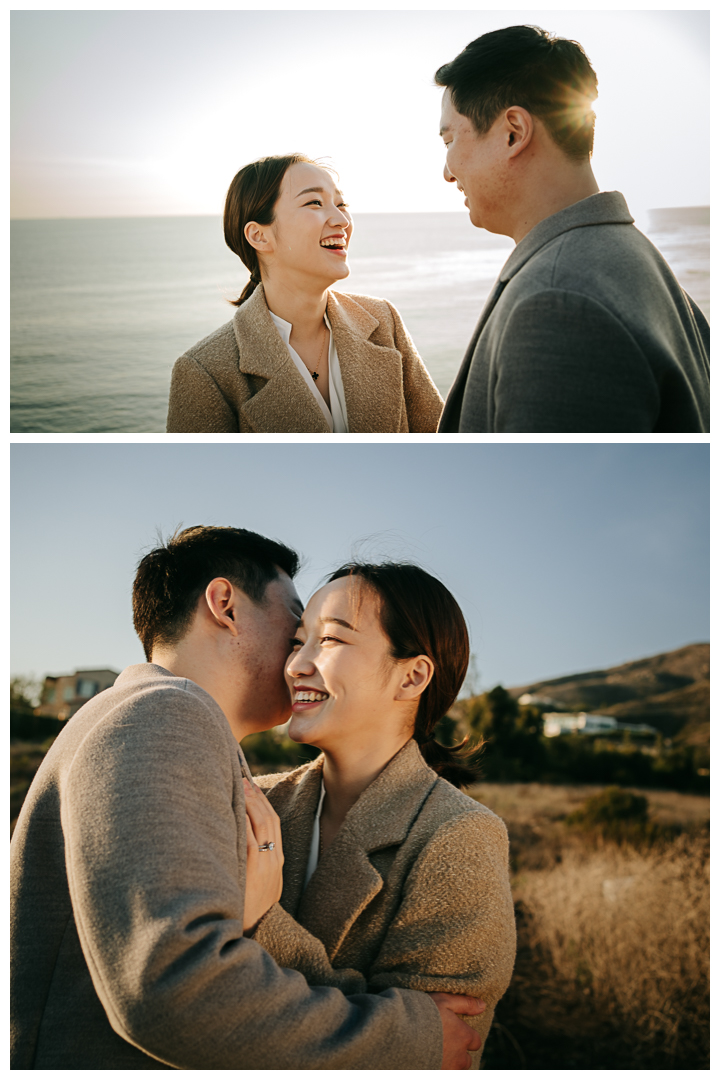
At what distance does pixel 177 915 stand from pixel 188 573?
3.79 ft

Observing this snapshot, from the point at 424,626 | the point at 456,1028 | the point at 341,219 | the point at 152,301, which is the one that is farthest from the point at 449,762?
the point at 152,301

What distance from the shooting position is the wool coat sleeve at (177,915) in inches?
54.0

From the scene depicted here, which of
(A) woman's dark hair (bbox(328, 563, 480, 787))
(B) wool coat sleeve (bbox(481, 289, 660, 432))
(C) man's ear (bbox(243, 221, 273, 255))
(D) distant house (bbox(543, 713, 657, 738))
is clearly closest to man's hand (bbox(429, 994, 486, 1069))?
(A) woman's dark hair (bbox(328, 563, 480, 787))

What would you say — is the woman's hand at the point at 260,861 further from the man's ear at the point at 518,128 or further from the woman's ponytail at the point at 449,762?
the man's ear at the point at 518,128

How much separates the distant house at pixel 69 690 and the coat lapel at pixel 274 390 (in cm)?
386

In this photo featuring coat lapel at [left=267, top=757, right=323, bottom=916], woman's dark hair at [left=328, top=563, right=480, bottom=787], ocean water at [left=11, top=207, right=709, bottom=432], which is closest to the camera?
coat lapel at [left=267, top=757, right=323, bottom=916]

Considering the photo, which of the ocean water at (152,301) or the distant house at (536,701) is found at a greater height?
the ocean water at (152,301)

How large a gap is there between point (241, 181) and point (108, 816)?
2.37 m

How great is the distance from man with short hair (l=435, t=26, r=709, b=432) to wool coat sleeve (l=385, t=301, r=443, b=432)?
0.77m

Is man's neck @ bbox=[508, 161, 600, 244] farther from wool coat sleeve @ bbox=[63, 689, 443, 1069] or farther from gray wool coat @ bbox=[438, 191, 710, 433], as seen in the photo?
wool coat sleeve @ bbox=[63, 689, 443, 1069]

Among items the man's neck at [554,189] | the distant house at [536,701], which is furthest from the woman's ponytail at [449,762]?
the distant house at [536,701]

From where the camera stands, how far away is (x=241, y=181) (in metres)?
2.97

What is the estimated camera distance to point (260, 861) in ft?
5.75

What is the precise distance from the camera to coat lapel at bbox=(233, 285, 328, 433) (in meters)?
2.80
